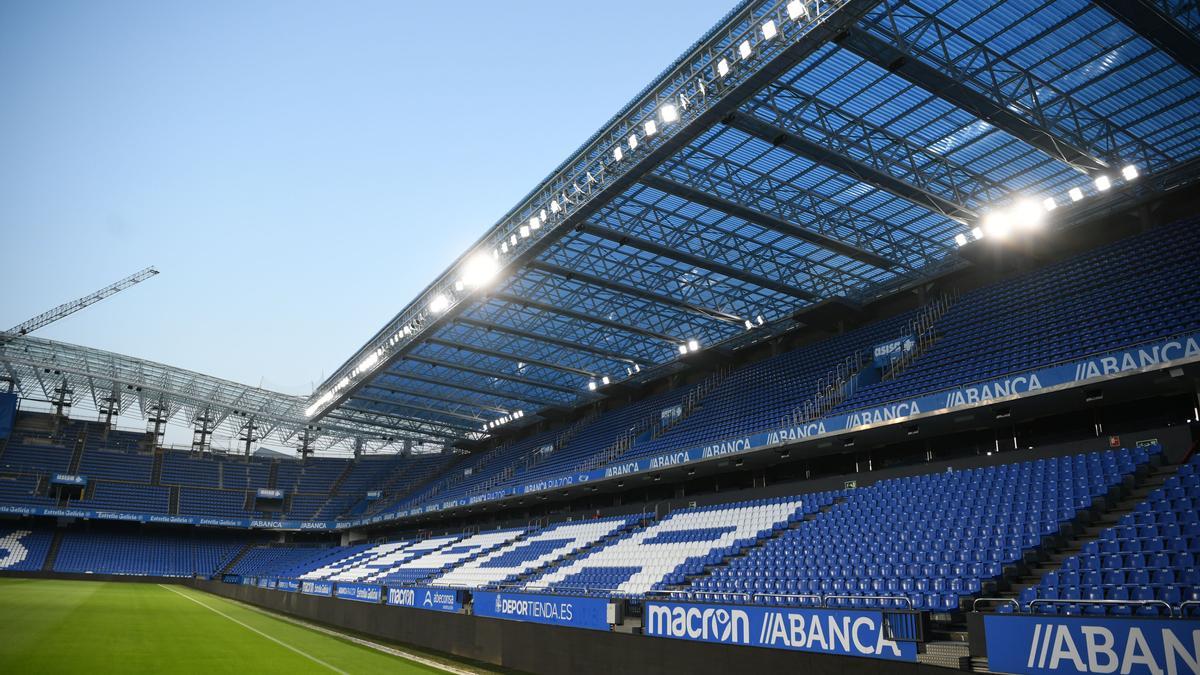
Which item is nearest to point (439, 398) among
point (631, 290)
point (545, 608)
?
point (631, 290)

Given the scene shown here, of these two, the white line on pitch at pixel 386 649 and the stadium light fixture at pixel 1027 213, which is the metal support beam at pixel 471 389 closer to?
the white line on pitch at pixel 386 649

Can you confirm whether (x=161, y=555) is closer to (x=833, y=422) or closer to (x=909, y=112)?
(x=833, y=422)

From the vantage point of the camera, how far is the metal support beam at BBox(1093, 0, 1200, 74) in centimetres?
1325

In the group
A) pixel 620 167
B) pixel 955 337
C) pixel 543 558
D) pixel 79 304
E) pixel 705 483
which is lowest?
pixel 543 558

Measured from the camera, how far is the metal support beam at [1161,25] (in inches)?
522

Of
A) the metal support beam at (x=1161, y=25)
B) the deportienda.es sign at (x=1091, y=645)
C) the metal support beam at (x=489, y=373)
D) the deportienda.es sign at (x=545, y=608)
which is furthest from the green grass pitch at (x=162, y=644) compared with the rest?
the metal support beam at (x=1161, y=25)

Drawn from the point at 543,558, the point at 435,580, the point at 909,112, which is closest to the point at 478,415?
the point at 435,580

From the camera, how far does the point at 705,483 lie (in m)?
27.8

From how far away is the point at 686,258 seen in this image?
24156mm

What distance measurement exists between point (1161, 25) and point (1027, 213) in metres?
7.88

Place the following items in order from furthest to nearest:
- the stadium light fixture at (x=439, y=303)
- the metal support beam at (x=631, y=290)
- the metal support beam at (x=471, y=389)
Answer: the metal support beam at (x=471, y=389), the stadium light fixture at (x=439, y=303), the metal support beam at (x=631, y=290)

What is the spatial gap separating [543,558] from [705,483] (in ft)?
22.3

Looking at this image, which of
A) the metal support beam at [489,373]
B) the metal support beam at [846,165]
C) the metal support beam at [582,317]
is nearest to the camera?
the metal support beam at [846,165]

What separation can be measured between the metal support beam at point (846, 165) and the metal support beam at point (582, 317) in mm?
12379
